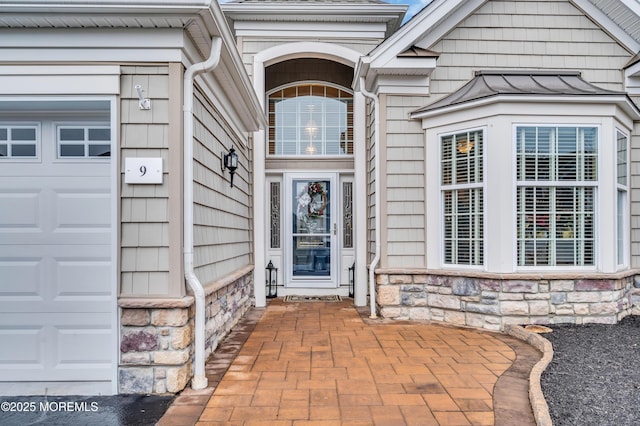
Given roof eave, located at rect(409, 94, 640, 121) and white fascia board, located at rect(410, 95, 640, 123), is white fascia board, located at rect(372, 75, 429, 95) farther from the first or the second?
white fascia board, located at rect(410, 95, 640, 123)

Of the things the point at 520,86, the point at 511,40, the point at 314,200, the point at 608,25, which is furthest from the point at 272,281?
the point at 608,25

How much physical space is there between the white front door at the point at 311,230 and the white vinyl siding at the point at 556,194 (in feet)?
10.2

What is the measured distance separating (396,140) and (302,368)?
3.05 meters

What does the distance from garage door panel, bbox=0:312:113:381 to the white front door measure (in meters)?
4.30

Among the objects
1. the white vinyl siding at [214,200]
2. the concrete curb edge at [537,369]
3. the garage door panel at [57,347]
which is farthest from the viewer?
the white vinyl siding at [214,200]

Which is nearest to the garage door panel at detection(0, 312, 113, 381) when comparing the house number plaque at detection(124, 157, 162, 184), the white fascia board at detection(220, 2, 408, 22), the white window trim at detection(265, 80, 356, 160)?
the house number plaque at detection(124, 157, 162, 184)

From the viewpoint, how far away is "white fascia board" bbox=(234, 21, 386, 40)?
22.6 ft

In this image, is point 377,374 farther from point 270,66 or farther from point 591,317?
point 270,66

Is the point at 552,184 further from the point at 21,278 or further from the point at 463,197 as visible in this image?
the point at 21,278

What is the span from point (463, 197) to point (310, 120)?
3229 mm

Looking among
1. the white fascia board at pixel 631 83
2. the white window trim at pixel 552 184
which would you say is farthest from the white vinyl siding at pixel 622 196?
the white fascia board at pixel 631 83

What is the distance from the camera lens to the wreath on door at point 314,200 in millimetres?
7441

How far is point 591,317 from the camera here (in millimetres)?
5066

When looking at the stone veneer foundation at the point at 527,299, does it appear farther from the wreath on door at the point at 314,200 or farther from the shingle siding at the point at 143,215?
the shingle siding at the point at 143,215
